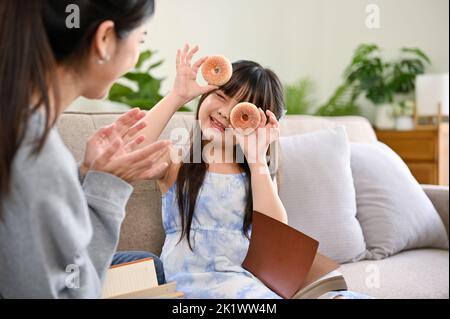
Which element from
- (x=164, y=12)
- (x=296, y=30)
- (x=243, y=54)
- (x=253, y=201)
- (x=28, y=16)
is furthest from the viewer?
(x=296, y=30)

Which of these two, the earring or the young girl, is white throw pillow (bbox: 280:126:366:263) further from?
the earring

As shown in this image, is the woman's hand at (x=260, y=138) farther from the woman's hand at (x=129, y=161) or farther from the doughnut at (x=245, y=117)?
the woman's hand at (x=129, y=161)

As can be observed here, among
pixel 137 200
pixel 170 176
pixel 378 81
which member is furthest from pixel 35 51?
pixel 378 81

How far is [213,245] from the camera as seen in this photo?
0.99 m

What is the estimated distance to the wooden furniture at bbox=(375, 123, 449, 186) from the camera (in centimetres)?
327

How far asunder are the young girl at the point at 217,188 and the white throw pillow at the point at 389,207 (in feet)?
1.95

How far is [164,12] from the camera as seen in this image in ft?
10.0

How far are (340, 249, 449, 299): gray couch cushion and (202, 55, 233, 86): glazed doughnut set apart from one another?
59cm

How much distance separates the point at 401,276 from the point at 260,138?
0.66m

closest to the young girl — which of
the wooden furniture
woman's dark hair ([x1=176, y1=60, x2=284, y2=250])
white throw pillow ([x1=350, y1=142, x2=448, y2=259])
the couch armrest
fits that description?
woman's dark hair ([x1=176, y1=60, x2=284, y2=250])

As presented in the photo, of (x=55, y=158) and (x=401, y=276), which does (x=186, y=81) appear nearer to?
(x=55, y=158)

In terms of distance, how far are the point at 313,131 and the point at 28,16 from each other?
113 centimetres

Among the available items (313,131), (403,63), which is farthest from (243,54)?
(313,131)
